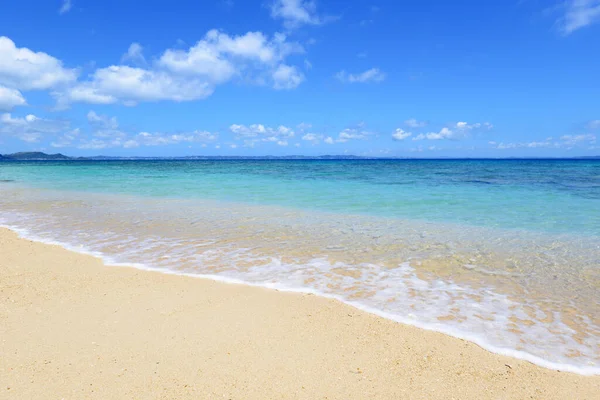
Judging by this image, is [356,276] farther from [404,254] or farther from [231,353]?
[231,353]

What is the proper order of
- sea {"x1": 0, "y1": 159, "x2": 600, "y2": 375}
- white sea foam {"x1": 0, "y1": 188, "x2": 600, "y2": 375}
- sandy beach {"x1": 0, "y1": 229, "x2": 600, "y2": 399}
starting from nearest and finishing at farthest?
sandy beach {"x1": 0, "y1": 229, "x2": 600, "y2": 399} < white sea foam {"x1": 0, "y1": 188, "x2": 600, "y2": 375} < sea {"x1": 0, "y1": 159, "x2": 600, "y2": 375}

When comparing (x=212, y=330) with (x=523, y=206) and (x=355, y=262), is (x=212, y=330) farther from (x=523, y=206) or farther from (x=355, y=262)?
(x=523, y=206)

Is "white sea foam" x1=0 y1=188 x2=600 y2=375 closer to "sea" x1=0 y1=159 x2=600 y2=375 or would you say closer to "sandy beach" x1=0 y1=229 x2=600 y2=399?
"sea" x1=0 y1=159 x2=600 y2=375

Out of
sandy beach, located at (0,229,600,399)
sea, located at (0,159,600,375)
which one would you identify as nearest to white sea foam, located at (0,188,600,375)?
sea, located at (0,159,600,375)

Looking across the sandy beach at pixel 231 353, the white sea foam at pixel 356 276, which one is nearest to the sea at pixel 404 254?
the white sea foam at pixel 356 276

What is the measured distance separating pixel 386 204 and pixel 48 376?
1298 centimetres

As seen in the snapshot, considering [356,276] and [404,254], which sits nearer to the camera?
[356,276]

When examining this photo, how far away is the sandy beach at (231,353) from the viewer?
3.24 m

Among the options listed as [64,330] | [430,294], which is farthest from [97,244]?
[430,294]

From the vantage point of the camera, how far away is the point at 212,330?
4262 millimetres

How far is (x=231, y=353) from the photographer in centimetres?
378

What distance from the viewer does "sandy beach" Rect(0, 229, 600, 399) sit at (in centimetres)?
324

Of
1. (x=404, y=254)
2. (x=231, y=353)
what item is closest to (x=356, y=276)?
(x=404, y=254)

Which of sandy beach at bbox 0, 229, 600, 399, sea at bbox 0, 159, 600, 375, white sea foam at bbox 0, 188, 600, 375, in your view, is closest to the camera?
sandy beach at bbox 0, 229, 600, 399
